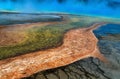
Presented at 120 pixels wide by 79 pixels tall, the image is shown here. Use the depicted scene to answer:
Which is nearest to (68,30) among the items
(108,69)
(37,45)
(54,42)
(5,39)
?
(54,42)

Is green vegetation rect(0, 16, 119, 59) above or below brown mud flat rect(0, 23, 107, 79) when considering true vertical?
above

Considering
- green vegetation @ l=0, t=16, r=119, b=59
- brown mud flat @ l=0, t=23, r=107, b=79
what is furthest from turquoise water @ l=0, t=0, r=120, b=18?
brown mud flat @ l=0, t=23, r=107, b=79

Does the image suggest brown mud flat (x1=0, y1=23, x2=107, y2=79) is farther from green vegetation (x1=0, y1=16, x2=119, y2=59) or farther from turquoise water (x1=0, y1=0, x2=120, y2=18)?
turquoise water (x1=0, y1=0, x2=120, y2=18)

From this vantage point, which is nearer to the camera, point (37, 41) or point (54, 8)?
point (37, 41)

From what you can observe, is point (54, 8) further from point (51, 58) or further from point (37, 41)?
point (51, 58)

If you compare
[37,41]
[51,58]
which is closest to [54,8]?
[37,41]

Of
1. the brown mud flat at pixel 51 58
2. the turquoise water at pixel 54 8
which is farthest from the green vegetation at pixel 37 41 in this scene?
the turquoise water at pixel 54 8

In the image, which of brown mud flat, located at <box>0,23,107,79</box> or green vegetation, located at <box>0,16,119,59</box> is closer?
brown mud flat, located at <box>0,23,107,79</box>

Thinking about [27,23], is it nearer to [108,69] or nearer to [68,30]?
[68,30]
